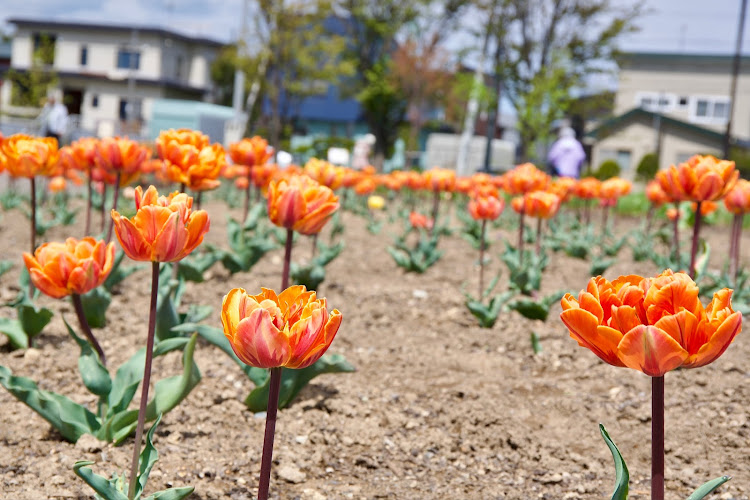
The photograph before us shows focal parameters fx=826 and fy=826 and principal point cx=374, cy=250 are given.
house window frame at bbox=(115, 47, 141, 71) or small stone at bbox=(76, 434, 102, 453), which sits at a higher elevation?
house window frame at bbox=(115, 47, 141, 71)

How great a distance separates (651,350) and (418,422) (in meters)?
1.84

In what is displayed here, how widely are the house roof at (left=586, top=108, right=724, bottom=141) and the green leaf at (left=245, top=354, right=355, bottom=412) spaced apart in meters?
35.7

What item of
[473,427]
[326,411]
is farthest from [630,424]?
[326,411]

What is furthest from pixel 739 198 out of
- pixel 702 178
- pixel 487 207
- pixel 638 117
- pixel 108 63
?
pixel 108 63

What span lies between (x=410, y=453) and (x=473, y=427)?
0.33 meters

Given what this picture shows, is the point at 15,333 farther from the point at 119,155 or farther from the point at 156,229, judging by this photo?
the point at 156,229

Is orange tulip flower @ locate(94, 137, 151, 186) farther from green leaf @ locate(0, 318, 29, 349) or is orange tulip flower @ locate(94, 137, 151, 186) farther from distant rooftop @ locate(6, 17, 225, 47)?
distant rooftop @ locate(6, 17, 225, 47)

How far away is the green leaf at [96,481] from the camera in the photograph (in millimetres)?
1816

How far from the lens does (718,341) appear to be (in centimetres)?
147

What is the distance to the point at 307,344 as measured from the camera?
1549 mm

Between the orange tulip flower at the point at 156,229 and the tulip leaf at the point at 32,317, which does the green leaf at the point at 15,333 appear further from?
the orange tulip flower at the point at 156,229

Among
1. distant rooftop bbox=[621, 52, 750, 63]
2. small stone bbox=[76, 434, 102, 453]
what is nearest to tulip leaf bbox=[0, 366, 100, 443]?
small stone bbox=[76, 434, 102, 453]

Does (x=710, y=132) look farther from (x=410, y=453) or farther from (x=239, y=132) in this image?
(x=410, y=453)

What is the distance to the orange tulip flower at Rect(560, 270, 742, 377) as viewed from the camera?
1.46 meters
